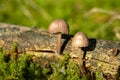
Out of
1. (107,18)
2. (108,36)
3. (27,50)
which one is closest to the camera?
(27,50)

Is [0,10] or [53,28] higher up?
[0,10]

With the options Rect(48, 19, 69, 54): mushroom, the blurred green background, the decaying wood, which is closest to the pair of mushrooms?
Rect(48, 19, 69, 54): mushroom

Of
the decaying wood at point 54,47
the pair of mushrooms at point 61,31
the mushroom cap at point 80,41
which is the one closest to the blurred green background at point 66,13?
the decaying wood at point 54,47

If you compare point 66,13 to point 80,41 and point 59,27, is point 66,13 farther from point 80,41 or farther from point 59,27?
→ point 80,41

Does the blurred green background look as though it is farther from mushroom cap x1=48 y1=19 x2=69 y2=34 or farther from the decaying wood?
mushroom cap x1=48 y1=19 x2=69 y2=34

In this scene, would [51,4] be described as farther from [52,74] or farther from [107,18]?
[52,74]

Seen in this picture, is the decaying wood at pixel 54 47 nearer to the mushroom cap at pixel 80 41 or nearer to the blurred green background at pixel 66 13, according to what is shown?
the mushroom cap at pixel 80 41

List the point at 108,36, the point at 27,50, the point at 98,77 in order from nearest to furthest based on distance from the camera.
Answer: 1. the point at 98,77
2. the point at 27,50
3. the point at 108,36

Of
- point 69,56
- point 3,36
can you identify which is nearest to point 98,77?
point 69,56
